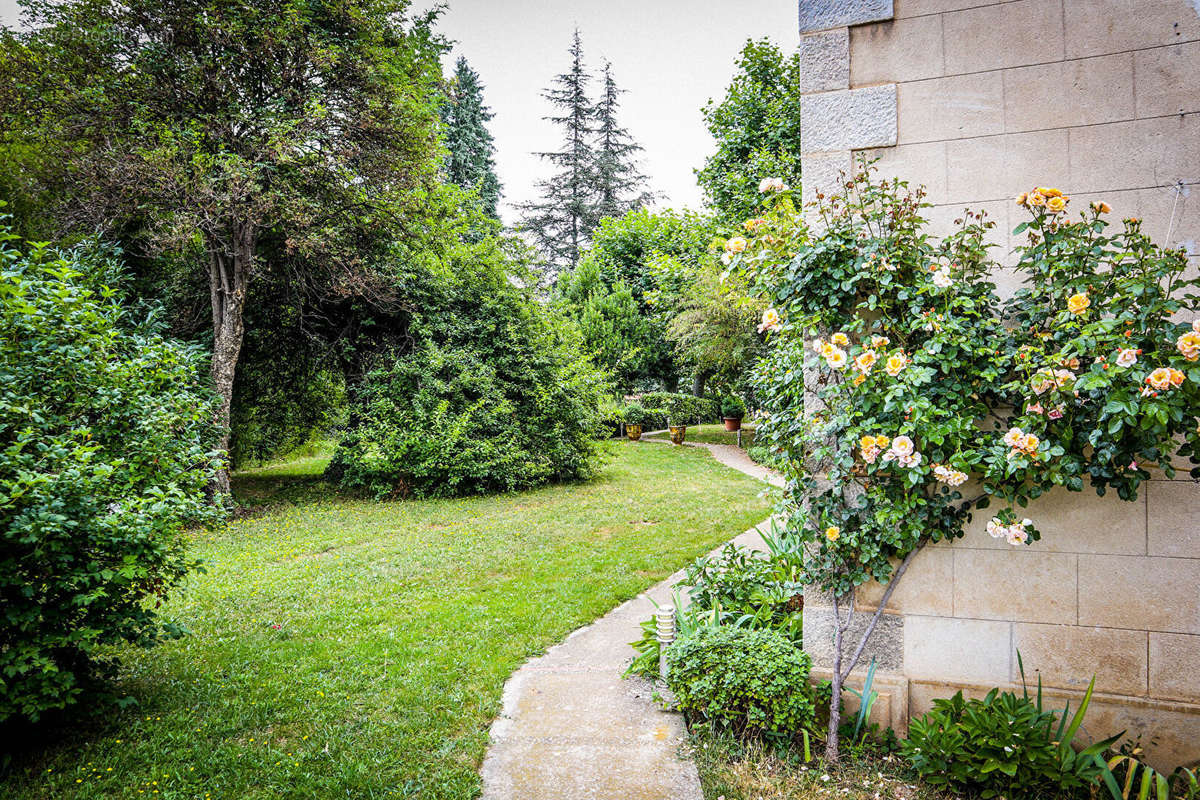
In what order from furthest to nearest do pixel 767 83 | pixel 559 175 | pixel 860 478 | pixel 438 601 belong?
pixel 559 175
pixel 767 83
pixel 438 601
pixel 860 478

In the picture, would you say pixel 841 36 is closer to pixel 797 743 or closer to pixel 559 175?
pixel 797 743

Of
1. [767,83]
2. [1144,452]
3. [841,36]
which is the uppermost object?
[767,83]

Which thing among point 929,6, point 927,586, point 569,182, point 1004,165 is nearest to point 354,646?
point 927,586

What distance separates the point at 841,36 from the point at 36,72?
9818 millimetres

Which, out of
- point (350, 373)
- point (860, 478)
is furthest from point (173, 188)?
point (860, 478)

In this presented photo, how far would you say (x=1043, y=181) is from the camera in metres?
2.64

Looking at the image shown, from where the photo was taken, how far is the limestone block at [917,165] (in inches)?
109

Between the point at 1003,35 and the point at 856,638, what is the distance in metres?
2.85

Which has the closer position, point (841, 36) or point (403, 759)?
point (403, 759)

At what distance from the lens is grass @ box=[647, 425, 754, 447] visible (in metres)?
16.2

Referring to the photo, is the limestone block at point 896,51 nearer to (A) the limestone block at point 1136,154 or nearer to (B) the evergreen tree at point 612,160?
(A) the limestone block at point 1136,154

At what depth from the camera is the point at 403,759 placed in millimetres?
2688

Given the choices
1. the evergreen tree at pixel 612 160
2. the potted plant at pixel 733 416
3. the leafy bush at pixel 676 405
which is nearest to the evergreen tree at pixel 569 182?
the evergreen tree at pixel 612 160

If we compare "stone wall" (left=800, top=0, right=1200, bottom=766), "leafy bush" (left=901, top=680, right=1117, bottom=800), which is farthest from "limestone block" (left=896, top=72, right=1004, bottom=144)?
"leafy bush" (left=901, top=680, right=1117, bottom=800)
